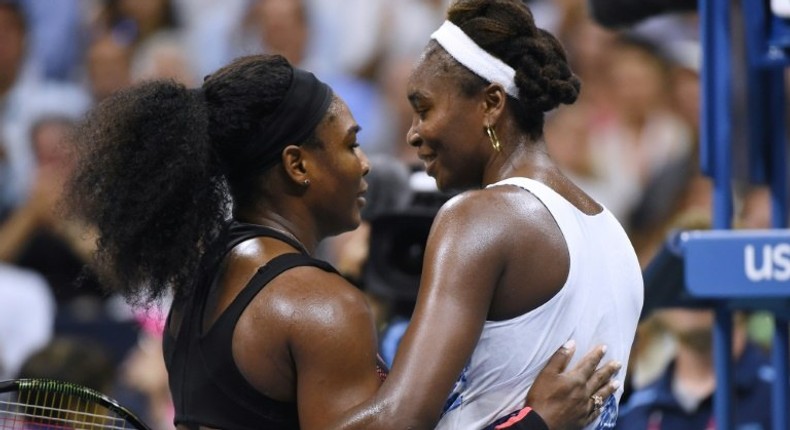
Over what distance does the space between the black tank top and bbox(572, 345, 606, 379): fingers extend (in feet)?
1.55

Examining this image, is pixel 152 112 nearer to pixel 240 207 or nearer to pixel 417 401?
pixel 240 207

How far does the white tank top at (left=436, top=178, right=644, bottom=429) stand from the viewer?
2.33 metres

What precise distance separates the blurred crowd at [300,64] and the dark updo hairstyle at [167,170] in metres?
2.86

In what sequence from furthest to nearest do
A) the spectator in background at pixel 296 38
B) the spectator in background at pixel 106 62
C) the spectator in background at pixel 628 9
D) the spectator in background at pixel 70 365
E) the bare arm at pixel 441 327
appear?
the spectator in background at pixel 106 62
the spectator in background at pixel 296 38
the spectator in background at pixel 70 365
the spectator in background at pixel 628 9
the bare arm at pixel 441 327

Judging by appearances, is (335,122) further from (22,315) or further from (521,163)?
(22,315)

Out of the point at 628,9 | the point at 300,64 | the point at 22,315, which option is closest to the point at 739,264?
the point at 628,9

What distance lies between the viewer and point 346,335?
228cm

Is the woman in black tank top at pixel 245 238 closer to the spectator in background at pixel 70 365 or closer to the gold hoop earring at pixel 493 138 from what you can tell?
the gold hoop earring at pixel 493 138

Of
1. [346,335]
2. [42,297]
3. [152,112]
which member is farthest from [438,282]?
[42,297]

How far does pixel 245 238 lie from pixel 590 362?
26.1 inches

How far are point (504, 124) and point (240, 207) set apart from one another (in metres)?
0.53

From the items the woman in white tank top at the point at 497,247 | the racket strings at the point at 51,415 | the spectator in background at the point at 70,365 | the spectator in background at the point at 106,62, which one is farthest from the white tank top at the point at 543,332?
the spectator in background at the point at 106,62

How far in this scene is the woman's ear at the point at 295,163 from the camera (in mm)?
2473

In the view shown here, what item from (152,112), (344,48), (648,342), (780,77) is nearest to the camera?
(152,112)
